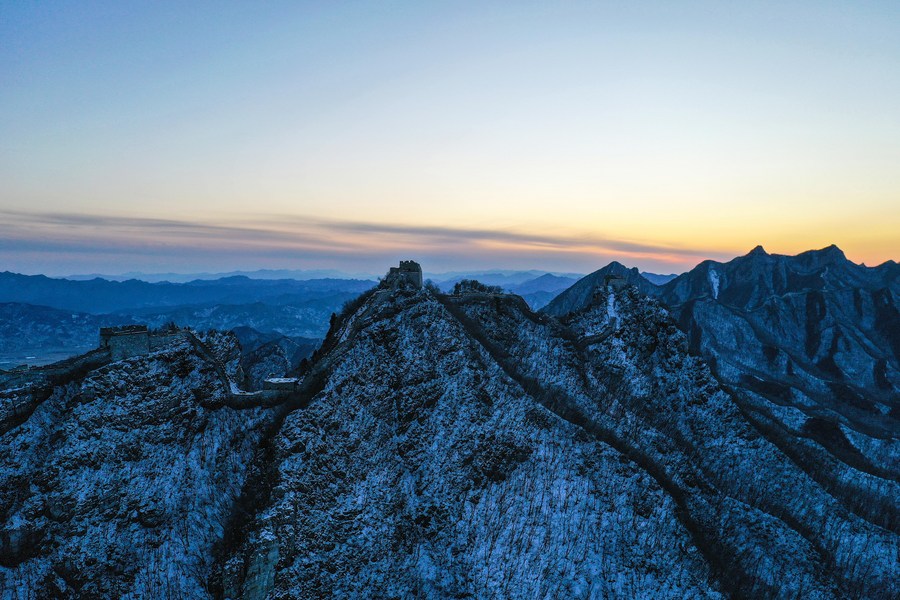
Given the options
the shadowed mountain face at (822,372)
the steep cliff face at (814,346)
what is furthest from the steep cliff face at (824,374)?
the steep cliff face at (814,346)

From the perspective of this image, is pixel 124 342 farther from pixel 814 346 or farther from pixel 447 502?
pixel 814 346

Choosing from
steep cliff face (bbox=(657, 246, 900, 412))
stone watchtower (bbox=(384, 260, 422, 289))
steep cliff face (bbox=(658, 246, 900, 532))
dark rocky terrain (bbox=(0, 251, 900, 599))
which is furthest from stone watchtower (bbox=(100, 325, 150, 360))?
steep cliff face (bbox=(657, 246, 900, 412))

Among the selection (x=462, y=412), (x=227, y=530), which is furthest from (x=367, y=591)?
(x=462, y=412)

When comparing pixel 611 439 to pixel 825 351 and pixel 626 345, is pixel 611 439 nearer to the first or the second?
pixel 626 345

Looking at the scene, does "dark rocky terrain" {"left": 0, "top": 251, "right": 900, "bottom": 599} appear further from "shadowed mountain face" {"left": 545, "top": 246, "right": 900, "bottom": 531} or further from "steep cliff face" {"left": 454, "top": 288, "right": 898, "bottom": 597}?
"shadowed mountain face" {"left": 545, "top": 246, "right": 900, "bottom": 531}

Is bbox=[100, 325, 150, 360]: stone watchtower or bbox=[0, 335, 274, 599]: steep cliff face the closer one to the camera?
bbox=[0, 335, 274, 599]: steep cliff face

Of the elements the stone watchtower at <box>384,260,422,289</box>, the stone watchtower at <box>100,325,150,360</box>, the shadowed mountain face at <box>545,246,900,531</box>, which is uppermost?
the stone watchtower at <box>384,260,422,289</box>
